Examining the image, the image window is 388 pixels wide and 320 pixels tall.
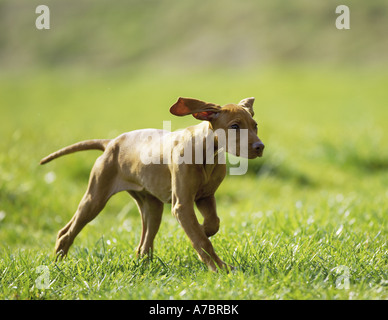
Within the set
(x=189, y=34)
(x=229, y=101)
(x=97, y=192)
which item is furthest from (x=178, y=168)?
(x=189, y=34)

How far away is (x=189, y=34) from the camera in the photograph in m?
36.6

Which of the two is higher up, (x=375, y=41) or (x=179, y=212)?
(x=375, y=41)

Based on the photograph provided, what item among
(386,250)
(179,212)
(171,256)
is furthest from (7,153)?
(386,250)

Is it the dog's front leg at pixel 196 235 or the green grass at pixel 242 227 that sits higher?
the dog's front leg at pixel 196 235

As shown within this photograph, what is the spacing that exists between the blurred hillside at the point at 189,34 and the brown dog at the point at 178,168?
27382 millimetres

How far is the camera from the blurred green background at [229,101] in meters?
4.35

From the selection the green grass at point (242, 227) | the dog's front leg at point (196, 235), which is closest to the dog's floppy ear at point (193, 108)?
the dog's front leg at point (196, 235)

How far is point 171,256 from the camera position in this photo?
4.02m

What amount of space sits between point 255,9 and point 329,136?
2976 cm

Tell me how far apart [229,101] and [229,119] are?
34.5ft

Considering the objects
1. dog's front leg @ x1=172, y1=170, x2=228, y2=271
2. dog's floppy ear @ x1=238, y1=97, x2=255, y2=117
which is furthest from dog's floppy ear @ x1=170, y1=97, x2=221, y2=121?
dog's front leg @ x1=172, y1=170, x2=228, y2=271

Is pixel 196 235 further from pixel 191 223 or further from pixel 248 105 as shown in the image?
pixel 248 105

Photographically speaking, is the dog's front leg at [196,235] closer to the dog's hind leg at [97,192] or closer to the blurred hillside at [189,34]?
the dog's hind leg at [97,192]
